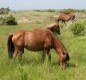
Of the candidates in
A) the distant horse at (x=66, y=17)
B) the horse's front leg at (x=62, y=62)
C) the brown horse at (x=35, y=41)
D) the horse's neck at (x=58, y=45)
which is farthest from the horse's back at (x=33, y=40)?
the distant horse at (x=66, y=17)

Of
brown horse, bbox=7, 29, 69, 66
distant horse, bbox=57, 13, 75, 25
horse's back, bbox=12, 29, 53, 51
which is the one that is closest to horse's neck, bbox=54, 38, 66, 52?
brown horse, bbox=7, 29, 69, 66

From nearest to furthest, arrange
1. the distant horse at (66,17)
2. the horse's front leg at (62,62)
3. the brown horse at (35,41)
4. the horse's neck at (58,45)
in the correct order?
the horse's front leg at (62,62) → the horse's neck at (58,45) → the brown horse at (35,41) → the distant horse at (66,17)

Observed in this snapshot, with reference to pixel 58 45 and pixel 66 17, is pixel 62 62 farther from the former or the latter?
pixel 66 17

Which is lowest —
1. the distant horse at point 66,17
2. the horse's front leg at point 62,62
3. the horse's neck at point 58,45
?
the distant horse at point 66,17

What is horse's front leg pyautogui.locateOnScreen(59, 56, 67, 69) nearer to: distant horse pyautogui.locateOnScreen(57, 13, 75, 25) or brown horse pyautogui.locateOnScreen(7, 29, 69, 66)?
brown horse pyautogui.locateOnScreen(7, 29, 69, 66)

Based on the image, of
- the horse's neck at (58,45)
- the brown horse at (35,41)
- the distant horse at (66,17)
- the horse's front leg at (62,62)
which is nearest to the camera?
the horse's front leg at (62,62)

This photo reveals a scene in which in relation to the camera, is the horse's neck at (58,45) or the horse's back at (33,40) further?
the horse's back at (33,40)

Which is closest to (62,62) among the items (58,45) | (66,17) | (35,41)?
(58,45)

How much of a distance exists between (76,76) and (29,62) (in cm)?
262

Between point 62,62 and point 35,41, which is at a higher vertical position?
point 35,41

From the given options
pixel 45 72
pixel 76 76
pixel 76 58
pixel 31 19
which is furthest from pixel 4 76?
pixel 31 19

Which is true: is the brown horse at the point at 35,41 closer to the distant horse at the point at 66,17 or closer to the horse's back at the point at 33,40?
the horse's back at the point at 33,40

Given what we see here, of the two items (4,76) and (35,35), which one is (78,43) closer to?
(35,35)

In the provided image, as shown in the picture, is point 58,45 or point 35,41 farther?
point 35,41
